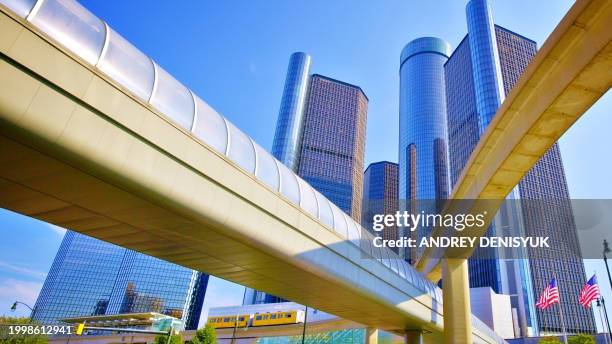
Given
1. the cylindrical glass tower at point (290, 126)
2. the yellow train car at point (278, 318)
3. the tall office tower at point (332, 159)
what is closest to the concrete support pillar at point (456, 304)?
the yellow train car at point (278, 318)

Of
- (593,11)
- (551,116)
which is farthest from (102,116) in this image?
(551,116)

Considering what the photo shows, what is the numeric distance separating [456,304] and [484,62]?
154 meters

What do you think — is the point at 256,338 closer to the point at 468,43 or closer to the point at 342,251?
the point at 342,251

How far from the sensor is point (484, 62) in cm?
Answer: 15612

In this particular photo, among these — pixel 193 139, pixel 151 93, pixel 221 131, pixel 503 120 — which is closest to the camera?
pixel 151 93

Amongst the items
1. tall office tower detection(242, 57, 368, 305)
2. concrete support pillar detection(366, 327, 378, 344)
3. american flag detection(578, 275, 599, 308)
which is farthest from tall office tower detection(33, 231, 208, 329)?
american flag detection(578, 275, 599, 308)

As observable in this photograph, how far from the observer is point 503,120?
18922 millimetres

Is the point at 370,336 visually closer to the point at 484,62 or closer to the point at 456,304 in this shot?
the point at 456,304

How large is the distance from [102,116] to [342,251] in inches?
469

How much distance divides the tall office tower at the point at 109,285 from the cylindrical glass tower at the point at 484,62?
142672 millimetres

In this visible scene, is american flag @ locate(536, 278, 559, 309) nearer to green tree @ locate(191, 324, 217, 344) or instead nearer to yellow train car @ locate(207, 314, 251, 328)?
green tree @ locate(191, 324, 217, 344)

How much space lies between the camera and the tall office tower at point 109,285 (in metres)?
164

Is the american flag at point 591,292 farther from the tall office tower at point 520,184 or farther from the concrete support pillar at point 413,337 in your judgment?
the tall office tower at point 520,184

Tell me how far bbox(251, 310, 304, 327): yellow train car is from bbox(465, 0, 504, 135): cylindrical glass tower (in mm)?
114333
